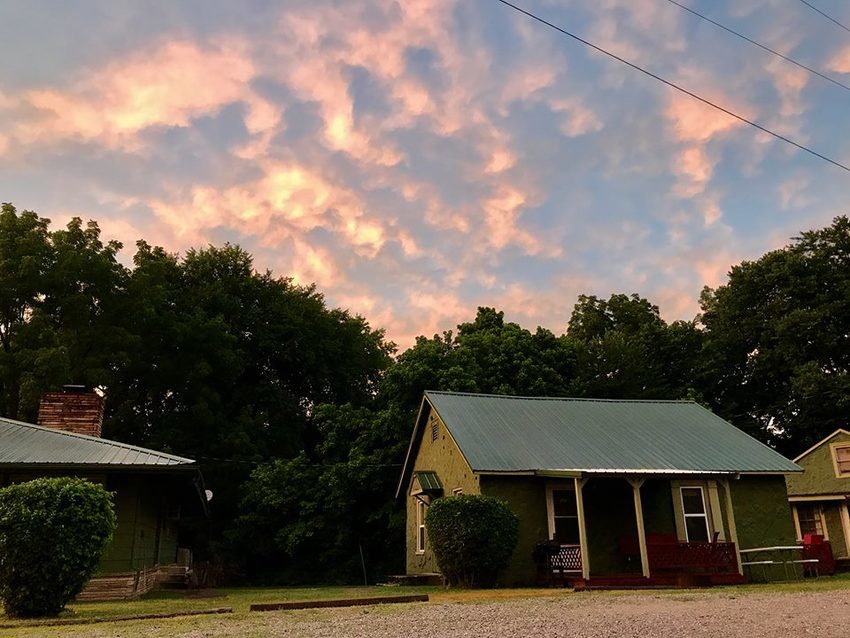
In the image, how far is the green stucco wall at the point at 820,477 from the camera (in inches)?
1032

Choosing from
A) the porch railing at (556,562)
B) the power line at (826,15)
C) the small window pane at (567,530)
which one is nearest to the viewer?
the power line at (826,15)

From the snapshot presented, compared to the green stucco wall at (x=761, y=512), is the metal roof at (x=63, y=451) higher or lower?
higher

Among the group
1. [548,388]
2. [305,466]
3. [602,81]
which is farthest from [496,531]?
[548,388]

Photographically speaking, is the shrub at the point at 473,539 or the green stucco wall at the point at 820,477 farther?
the green stucco wall at the point at 820,477

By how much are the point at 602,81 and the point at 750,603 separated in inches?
346

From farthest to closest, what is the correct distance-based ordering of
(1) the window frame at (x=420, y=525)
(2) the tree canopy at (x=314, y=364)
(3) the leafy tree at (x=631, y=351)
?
(3) the leafy tree at (x=631, y=351)
(2) the tree canopy at (x=314, y=364)
(1) the window frame at (x=420, y=525)

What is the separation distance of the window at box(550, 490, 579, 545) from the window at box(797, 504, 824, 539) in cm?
1503

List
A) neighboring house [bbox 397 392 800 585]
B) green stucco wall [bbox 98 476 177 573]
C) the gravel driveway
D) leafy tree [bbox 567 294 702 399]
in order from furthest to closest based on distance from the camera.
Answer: leafy tree [bbox 567 294 702 399] < neighboring house [bbox 397 392 800 585] < green stucco wall [bbox 98 476 177 573] < the gravel driveway

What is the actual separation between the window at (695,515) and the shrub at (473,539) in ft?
18.9

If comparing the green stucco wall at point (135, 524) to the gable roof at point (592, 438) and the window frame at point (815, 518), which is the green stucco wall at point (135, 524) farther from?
the window frame at point (815, 518)

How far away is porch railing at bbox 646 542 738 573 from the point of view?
603 inches

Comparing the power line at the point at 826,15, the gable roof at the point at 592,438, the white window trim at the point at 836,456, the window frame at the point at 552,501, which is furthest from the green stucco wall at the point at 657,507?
the white window trim at the point at 836,456

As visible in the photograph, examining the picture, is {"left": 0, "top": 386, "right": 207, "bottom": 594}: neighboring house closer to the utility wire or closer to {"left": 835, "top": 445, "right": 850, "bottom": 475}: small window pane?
the utility wire

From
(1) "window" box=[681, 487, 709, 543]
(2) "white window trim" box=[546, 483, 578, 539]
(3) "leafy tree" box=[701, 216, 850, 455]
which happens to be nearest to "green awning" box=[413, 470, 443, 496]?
(2) "white window trim" box=[546, 483, 578, 539]
